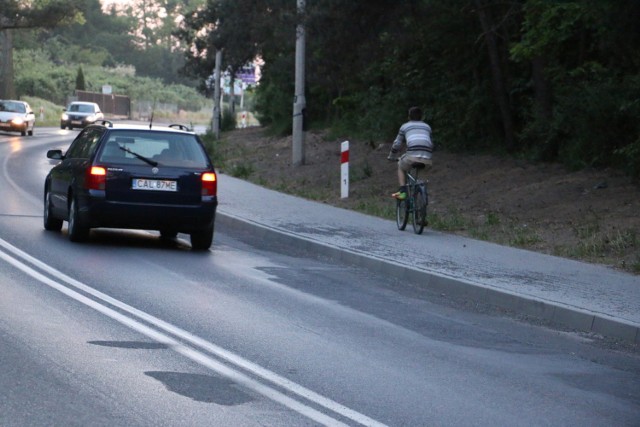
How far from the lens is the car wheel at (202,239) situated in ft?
52.9

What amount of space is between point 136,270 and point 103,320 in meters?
3.56

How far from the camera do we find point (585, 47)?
25.6 metres

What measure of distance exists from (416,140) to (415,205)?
0.99 m

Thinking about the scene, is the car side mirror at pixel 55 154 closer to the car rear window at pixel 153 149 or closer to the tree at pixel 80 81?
the car rear window at pixel 153 149

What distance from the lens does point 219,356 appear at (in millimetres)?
8602

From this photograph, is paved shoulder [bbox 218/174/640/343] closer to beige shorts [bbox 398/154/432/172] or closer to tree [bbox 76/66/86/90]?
beige shorts [bbox 398/154/432/172]

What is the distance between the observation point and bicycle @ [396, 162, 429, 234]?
18.4 m

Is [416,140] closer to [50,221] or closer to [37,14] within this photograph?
[50,221]

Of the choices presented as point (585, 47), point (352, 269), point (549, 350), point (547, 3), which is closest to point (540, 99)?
point (585, 47)

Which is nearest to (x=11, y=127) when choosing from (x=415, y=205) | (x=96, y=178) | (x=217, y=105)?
(x=217, y=105)

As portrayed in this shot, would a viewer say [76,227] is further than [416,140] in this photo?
No

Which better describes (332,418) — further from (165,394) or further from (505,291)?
(505,291)

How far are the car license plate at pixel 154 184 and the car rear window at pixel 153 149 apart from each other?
0.25 metres

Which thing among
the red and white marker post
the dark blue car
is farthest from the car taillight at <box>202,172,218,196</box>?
the red and white marker post
